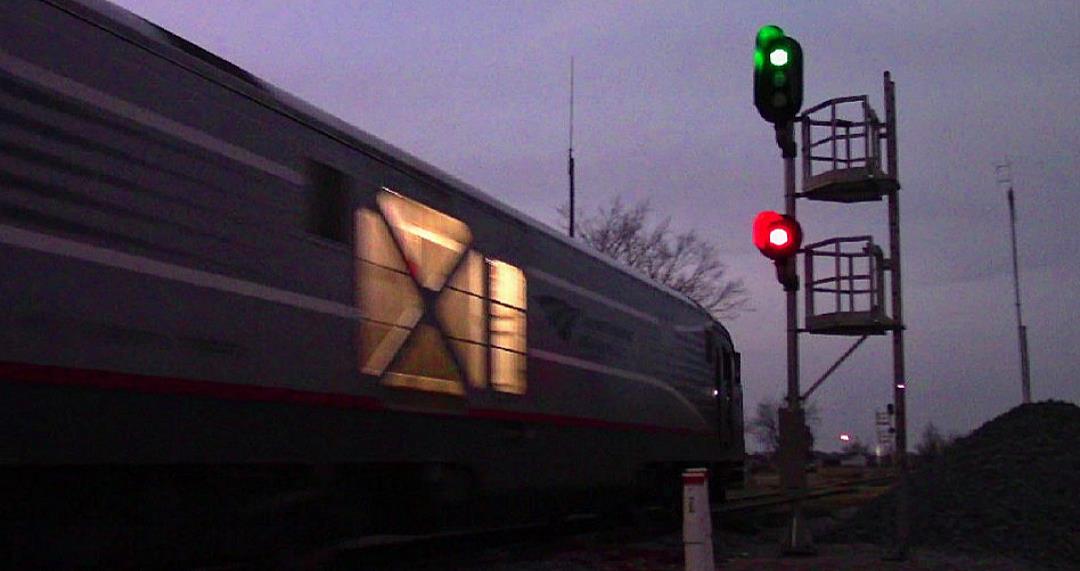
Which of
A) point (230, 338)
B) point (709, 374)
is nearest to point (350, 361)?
point (230, 338)

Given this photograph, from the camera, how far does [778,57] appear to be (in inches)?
375

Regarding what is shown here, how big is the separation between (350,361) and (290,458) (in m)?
0.85

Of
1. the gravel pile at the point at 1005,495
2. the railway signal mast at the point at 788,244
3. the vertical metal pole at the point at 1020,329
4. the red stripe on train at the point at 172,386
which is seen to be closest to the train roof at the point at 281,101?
the red stripe on train at the point at 172,386

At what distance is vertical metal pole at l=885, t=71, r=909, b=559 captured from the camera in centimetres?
1043

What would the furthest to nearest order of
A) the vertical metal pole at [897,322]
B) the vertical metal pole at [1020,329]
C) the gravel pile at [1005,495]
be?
the vertical metal pole at [1020,329] < the gravel pile at [1005,495] < the vertical metal pole at [897,322]

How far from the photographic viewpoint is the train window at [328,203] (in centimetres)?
771

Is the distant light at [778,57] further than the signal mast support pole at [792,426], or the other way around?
the signal mast support pole at [792,426]

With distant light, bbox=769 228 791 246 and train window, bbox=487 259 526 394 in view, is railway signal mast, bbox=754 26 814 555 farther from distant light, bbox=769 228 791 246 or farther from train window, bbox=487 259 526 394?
train window, bbox=487 259 526 394

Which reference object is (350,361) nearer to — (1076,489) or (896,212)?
(896,212)

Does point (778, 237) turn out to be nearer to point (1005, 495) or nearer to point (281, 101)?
point (1005, 495)

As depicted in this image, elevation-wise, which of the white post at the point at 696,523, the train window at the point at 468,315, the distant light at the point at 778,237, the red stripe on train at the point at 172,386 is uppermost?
the distant light at the point at 778,237

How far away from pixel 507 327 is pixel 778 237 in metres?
2.57

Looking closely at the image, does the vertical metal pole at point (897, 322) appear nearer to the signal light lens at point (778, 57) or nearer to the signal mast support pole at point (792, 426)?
the signal mast support pole at point (792, 426)

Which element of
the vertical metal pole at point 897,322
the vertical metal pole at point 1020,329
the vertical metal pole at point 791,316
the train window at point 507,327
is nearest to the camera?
the train window at point 507,327
